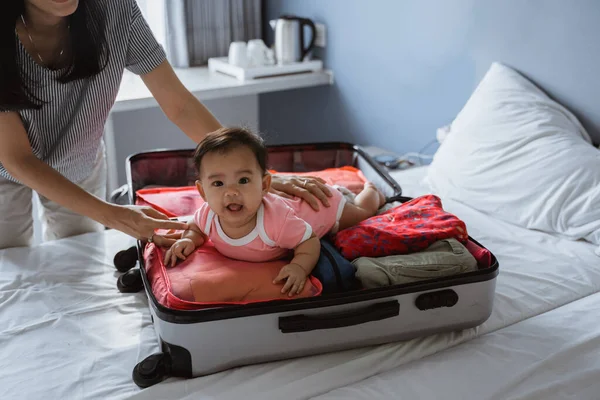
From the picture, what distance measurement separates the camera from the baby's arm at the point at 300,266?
1.13 meters

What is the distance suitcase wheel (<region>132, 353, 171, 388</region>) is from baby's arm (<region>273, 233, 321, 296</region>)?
24 cm

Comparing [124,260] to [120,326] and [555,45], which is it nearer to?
[120,326]

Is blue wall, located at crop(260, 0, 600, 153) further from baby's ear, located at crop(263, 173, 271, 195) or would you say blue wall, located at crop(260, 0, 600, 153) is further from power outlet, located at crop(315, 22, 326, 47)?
baby's ear, located at crop(263, 173, 271, 195)

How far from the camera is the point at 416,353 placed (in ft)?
3.78

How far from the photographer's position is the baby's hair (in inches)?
46.4

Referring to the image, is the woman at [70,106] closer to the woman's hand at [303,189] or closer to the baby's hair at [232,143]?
the woman's hand at [303,189]

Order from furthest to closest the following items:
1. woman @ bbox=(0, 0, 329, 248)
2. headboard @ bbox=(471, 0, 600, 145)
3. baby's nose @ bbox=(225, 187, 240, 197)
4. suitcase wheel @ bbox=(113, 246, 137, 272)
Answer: headboard @ bbox=(471, 0, 600, 145), suitcase wheel @ bbox=(113, 246, 137, 272), woman @ bbox=(0, 0, 329, 248), baby's nose @ bbox=(225, 187, 240, 197)

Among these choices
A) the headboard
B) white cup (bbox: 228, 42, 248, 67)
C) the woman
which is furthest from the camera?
white cup (bbox: 228, 42, 248, 67)

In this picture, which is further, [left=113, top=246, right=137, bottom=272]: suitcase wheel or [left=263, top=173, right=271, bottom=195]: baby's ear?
[left=113, top=246, right=137, bottom=272]: suitcase wheel

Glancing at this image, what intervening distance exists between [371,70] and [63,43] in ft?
4.55

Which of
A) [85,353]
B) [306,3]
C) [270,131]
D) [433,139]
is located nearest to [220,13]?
[306,3]

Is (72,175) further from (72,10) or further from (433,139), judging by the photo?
(433,139)

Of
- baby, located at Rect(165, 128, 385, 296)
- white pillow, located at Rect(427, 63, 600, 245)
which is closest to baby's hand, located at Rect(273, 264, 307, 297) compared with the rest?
baby, located at Rect(165, 128, 385, 296)

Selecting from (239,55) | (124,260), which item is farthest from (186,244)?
(239,55)
